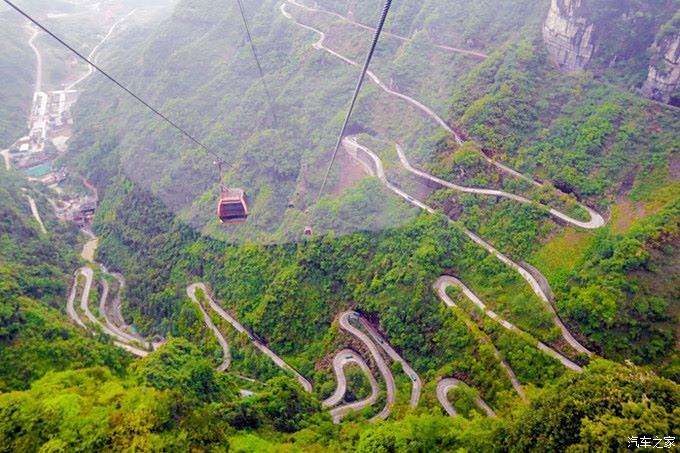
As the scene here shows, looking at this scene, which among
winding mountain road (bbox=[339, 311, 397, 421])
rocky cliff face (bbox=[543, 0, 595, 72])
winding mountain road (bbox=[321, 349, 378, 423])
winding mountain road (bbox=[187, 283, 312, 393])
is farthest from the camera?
rocky cliff face (bbox=[543, 0, 595, 72])

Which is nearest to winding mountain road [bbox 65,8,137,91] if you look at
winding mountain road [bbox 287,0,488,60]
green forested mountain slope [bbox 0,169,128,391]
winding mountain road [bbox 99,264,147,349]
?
green forested mountain slope [bbox 0,169,128,391]

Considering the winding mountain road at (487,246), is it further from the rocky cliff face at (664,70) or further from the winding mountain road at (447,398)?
the rocky cliff face at (664,70)

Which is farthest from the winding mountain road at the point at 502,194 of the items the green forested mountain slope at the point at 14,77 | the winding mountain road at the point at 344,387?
the green forested mountain slope at the point at 14,77

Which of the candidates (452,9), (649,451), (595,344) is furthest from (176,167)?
(649,451)

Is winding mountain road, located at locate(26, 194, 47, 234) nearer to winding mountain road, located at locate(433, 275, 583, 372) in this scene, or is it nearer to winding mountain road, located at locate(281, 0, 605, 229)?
winding mountain road, located at locate(281, 0, 605, 229)

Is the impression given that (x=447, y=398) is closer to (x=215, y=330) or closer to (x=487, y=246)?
(x=487, y=246)

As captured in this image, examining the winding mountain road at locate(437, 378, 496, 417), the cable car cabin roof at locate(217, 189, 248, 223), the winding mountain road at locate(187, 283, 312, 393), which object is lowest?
the winding mountain road at locate(187, 283, 312, 393)
